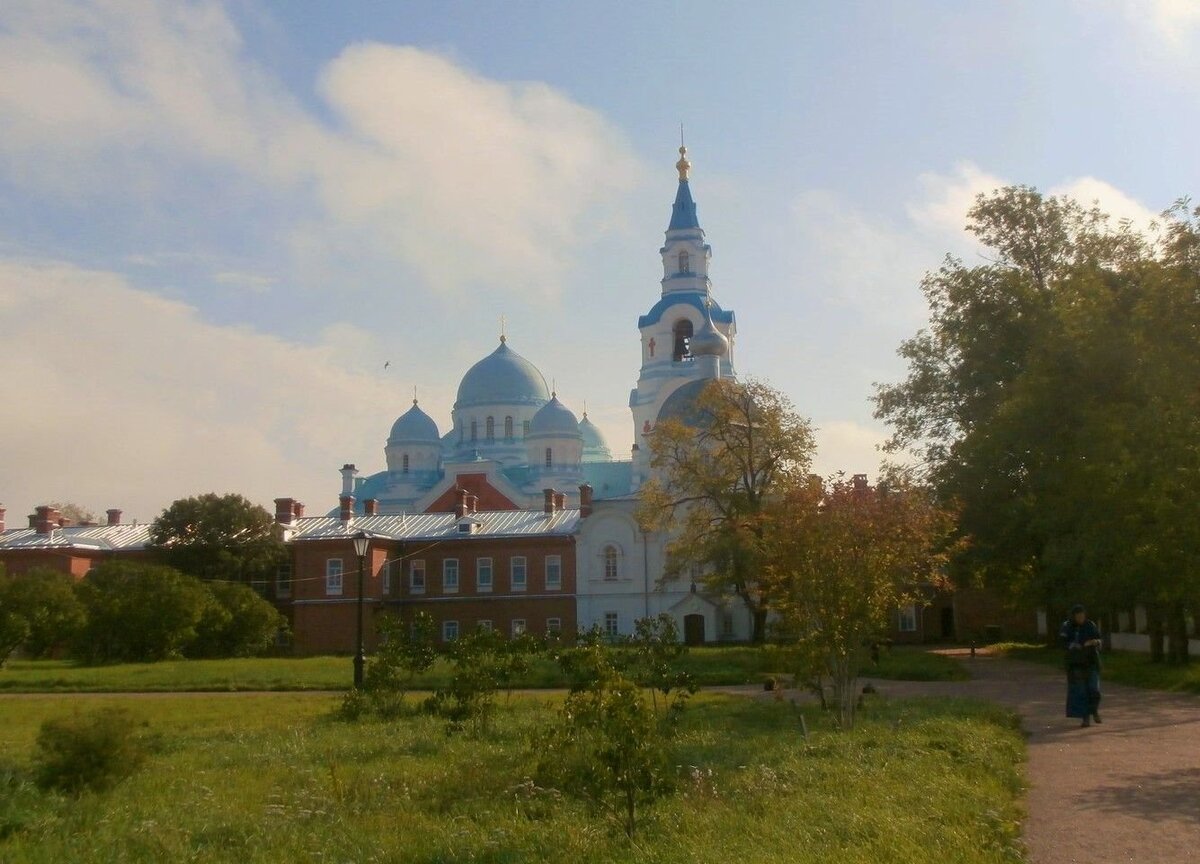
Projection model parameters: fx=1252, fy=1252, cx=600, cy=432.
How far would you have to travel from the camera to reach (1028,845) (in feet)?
27.7

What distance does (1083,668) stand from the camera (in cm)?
1545

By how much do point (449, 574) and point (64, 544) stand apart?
51.3 feet

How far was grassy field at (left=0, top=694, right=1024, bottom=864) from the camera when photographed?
8.02 m

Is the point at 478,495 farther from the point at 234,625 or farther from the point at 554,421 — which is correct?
the point at 234,625

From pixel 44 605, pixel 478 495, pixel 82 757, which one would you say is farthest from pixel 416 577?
pixel 82 757

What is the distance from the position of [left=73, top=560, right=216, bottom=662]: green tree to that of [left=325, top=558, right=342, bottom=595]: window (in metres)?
8.87

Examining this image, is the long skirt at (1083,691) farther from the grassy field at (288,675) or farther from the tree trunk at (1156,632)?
the tree trunk at (1156,632)

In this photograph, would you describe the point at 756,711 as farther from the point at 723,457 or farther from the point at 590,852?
the point at 723,457

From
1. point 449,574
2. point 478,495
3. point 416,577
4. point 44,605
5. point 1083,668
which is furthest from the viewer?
point 478,495

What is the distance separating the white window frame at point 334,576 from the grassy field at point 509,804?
1322 inches

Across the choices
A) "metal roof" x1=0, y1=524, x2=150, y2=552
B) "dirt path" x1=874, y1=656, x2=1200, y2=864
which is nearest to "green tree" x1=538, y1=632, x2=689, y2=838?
"dirt path" x1=874, y1=656, x2=1200, y2=864

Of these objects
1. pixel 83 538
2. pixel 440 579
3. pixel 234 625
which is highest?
pixel 83 538

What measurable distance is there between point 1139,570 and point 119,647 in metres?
30.0

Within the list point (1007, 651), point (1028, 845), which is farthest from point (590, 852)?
point (1007, 651)
